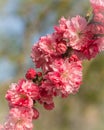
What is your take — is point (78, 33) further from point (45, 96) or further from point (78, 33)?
point (45, 96)

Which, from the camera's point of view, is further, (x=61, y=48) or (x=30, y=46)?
(x=30, y=46)

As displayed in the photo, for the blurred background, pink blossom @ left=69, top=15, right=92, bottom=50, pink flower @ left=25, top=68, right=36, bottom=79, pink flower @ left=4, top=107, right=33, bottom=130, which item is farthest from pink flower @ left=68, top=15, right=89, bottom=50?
the blurred background

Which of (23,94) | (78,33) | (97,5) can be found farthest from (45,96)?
(97,5)

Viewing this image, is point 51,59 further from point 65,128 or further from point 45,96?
point 65,128

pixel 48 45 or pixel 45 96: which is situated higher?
pixel 48 45

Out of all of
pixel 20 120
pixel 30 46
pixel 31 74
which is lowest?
pixel 20 120

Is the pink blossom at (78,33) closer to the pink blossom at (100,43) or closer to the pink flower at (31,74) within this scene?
the pink blossom at (100,43)
